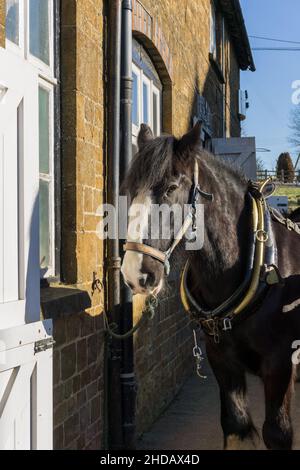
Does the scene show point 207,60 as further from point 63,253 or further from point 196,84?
point 63,253

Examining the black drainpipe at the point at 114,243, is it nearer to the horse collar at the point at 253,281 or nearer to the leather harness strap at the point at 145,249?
the horse collar at the point at 253,281

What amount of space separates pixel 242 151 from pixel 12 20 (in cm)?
635

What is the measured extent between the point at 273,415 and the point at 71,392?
1200 mm

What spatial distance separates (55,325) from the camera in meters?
3.36

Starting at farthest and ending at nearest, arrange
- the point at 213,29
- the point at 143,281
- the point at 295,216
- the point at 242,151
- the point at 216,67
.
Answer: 1. the point at 213,29
2. the point at 216,67
3. the point at 242,151
4. the point at 295,216
5. the point at 143,281

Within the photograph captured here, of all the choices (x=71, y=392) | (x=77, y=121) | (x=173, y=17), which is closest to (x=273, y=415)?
(x=71, y=392)

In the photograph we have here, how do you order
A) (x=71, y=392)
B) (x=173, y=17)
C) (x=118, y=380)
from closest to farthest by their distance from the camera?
(x=71, y=392) → (x=118, y=380) → (x=173, y=17)

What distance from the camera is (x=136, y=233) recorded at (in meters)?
2.92

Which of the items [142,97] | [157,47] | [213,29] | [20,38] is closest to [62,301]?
[20,38]

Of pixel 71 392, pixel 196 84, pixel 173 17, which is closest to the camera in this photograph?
pixel 71 392

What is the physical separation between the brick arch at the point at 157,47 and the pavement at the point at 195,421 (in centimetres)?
285

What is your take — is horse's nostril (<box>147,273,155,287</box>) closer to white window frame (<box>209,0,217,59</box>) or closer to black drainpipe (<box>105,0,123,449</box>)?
black drainpipe (<box>105,0,123,449</box>)

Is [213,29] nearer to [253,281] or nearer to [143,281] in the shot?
[253,281]
